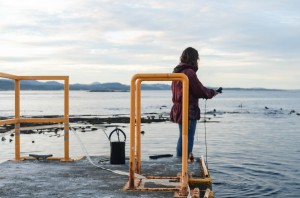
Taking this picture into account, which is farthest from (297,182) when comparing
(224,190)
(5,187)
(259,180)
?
(5,187)

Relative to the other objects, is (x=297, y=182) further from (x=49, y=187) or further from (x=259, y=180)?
(x=49, y=187)

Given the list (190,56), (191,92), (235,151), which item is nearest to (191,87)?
(191,92)

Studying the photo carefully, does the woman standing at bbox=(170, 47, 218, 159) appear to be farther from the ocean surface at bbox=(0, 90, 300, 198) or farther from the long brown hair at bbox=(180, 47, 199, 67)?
the ocean surface at bbox=(0, 90, 300, 198)

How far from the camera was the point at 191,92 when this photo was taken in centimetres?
826

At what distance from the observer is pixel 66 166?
328 inches

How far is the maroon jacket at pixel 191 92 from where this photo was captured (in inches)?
319

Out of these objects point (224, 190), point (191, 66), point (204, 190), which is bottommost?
point (224, 190)

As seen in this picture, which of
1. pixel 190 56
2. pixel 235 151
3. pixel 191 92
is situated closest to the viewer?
pixel 190 56

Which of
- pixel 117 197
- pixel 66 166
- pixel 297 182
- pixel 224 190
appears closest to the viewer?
pixel 117 197

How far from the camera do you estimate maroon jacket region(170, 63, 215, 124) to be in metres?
8.09

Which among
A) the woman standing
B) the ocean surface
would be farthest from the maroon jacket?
the ocean surface

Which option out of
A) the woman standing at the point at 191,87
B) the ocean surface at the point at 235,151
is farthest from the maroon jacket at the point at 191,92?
the ocean surface at the point at 235,151

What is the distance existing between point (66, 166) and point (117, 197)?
2734 mm

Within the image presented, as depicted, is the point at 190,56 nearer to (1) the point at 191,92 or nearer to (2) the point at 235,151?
(1) the point at 191,92
